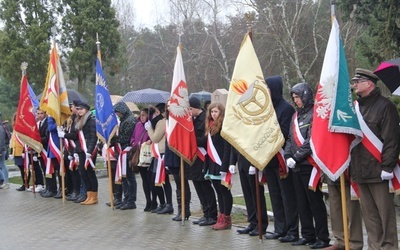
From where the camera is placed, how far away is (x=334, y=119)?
23.5 ft

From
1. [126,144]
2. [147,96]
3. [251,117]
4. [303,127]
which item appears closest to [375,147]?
[303,127]

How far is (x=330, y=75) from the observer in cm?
740

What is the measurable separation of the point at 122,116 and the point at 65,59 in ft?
64.2

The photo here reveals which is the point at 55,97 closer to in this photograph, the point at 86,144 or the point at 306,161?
the point at 86,144

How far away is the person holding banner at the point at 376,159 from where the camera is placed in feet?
22.8

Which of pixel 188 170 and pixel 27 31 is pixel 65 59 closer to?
pixel 27 31

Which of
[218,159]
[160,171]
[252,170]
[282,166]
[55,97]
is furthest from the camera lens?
[55,97]

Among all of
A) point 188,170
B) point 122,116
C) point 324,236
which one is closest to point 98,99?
point 122,116

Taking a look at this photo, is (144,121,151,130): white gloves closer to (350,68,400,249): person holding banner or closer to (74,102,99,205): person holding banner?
(74,102,99,205): person holding banner

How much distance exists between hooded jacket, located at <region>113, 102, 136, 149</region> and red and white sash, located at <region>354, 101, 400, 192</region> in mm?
5974

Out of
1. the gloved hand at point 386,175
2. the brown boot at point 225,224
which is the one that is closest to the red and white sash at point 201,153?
the brown boot at point 225,224

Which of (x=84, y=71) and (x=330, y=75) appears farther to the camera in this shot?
(x=84, y=71)

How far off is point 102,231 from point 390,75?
5070 mm

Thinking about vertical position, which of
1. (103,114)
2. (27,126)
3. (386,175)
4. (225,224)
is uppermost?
(103,114)
